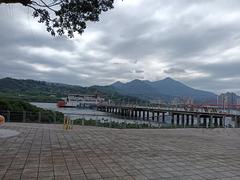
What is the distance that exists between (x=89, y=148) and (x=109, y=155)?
4.22ft

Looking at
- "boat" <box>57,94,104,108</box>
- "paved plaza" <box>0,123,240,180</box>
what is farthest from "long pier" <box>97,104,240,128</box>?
"paved plaza" <box>0,123,240,180</box>

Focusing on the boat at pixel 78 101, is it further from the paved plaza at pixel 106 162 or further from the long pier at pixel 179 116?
the paved plaza at pixel 106 162

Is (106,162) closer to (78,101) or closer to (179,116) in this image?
(179,116)

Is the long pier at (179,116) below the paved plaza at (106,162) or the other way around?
below

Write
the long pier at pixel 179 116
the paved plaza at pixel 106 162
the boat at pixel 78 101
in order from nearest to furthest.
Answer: the paved plaza at pixel 106 162
the long pier at pixel 179 116
the boat at pixel 78 101

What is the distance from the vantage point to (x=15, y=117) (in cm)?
2025

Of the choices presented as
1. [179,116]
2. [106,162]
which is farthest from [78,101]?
[106,162]

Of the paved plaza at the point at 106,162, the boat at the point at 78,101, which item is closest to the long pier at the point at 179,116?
the boat at the point at 78,101

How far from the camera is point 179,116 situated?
227 feet

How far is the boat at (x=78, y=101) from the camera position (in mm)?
88812

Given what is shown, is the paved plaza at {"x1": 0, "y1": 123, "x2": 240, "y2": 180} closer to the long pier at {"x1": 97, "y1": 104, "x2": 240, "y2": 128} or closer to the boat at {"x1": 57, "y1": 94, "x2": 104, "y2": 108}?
the long pier at {"x1": 97, "y1": 104, "x2": 240, "y2": 128}

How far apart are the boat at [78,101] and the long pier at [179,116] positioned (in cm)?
326

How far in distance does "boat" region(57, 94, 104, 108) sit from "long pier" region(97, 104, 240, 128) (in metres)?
3.26

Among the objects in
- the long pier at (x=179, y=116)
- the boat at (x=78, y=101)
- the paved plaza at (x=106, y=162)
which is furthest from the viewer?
the boat at (x=78, y=101)
